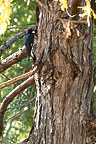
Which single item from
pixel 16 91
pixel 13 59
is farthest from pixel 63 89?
pixel 13 59

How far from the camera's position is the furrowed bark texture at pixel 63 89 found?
2379 mm

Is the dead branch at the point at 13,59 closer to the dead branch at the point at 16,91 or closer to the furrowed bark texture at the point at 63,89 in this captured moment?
the dead branch at the point at 16,91

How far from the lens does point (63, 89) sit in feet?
7.93

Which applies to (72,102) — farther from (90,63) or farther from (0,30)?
(0,30)

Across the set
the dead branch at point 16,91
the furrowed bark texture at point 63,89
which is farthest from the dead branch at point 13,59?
the furrowed bark texture at point 63,89

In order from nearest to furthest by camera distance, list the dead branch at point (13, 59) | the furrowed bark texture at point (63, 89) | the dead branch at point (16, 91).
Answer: the furrowed bark texture at point (63, 89) < the dead branch at point (16, 91) < the dead branch at point (13, 59)

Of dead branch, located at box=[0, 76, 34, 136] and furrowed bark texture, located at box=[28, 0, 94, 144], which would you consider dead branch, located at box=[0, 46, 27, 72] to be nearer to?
dead branch, located at box=[0, 76, 34, 136]

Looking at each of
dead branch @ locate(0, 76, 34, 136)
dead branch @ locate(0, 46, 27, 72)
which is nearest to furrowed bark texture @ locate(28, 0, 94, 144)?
dead branch @ locate(0, 76, 34, 136)

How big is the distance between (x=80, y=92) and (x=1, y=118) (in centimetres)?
102

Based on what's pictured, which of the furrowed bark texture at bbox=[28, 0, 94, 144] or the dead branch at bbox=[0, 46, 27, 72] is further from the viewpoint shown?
the dead branch at bbox=[0, 46, 27, 72]

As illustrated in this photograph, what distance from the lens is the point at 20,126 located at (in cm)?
545

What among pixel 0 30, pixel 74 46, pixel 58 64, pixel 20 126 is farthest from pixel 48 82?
pixel 20 126

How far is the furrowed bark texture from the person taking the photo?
93.7 inches

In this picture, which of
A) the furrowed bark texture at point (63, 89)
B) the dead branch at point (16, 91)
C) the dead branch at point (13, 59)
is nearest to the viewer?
the furrowed bark texture at point (63, 89)
